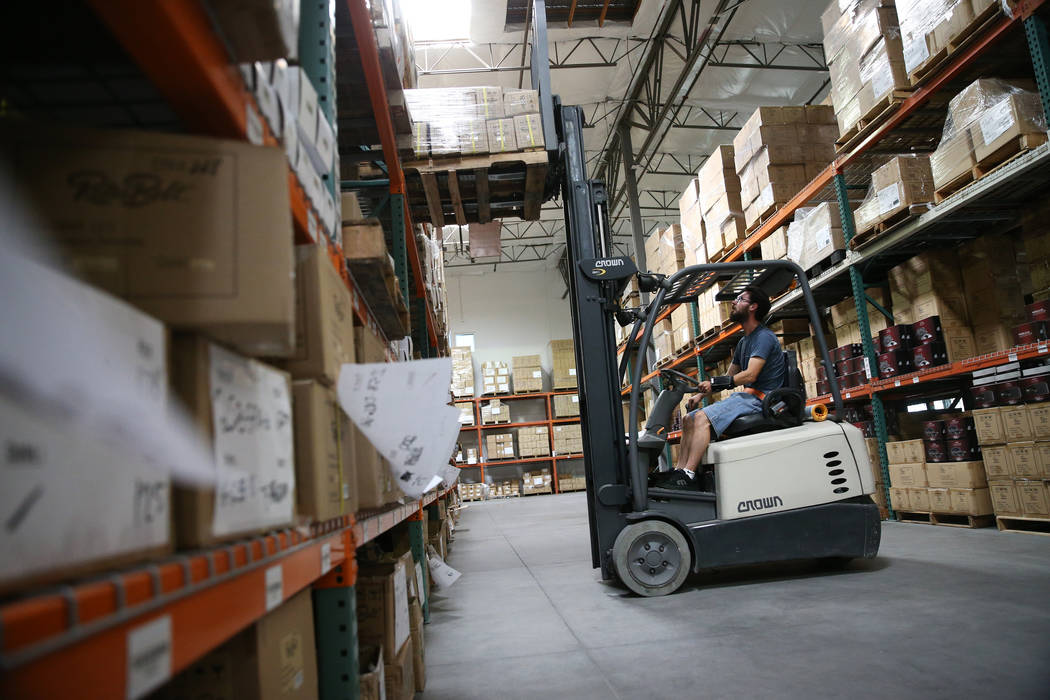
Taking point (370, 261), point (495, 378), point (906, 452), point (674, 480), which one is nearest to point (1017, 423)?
point (906, 452)

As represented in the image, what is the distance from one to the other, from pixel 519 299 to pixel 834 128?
15656mm

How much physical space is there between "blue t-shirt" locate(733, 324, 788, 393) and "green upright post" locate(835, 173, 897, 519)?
2907 millimetres

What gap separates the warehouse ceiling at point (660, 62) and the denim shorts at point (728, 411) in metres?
7.83

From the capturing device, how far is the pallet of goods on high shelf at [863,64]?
5.76 m

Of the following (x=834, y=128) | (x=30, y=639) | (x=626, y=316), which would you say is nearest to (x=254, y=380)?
(x=30, y=639)

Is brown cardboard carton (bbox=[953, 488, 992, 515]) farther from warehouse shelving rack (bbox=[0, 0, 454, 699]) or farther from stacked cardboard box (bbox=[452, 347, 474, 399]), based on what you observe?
stacked cardboard box (bbox=[452, 347, 474, 399])

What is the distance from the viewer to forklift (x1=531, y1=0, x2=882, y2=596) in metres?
4.12

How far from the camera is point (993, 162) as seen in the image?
4867 mm

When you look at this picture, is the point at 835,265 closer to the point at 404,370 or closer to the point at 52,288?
the point at 404,370

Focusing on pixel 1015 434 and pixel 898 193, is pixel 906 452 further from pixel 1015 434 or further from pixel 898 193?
pixel 898 193

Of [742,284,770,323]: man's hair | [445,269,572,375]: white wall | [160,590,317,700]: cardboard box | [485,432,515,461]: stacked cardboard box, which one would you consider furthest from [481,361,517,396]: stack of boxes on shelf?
[160,590,317,700]: cardboard box

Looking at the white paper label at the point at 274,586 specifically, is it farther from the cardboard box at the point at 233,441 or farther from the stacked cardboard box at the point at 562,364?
the stacked cardboard box at the point at 562,364

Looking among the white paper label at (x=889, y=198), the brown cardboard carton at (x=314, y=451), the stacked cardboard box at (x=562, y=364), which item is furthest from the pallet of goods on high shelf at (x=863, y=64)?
the stacked cardboard box at (x=562, y=364)

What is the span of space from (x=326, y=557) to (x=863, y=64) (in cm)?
674
